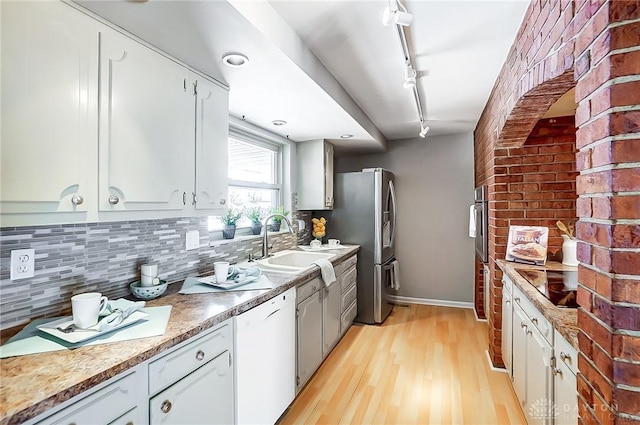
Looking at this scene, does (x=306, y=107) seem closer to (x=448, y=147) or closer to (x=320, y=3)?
(x=320, y=3)

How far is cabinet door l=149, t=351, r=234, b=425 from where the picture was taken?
Result: 44.6 inches

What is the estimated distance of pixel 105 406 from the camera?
0.93 metres

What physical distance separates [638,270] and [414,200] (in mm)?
3651

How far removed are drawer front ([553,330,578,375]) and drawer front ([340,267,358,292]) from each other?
193 cm

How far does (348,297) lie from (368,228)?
0.85m

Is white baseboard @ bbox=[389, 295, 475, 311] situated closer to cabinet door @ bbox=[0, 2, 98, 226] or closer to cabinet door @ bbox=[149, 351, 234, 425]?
cabinet door @ bbox=[149, 351, 234, 425]

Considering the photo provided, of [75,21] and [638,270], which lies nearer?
[638,270]

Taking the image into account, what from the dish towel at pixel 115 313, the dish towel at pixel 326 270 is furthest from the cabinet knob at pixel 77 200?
the dish towel at pixel 326 270

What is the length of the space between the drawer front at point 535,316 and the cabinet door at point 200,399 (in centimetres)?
151

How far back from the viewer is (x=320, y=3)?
4.82ft

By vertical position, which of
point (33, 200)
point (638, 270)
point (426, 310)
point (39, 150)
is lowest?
point (426, 310)

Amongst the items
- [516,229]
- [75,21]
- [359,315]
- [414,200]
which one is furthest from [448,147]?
[75,21]

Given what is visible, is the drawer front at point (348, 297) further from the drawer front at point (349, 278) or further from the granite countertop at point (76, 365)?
the granite countertop at point (76, 365)

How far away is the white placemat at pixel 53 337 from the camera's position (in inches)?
39.8
